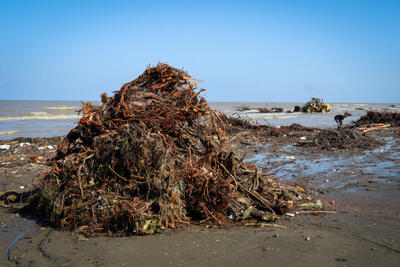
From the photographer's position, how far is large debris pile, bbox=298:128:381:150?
11289 millimetres

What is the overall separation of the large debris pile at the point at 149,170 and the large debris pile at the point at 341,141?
697cm

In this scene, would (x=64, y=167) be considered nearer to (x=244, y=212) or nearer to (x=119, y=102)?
(x=119, y=102)

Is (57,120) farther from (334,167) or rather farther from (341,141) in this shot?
(334,167)

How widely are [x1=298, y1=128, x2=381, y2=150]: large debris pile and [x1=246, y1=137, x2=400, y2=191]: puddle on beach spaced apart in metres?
0.50

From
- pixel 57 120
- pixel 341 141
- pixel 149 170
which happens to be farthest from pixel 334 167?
pixel 57 120

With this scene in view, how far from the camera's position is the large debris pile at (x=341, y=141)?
1129 centimetres

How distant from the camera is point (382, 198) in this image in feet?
19.4

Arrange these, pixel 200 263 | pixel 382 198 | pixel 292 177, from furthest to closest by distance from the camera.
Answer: pixel 292 177 < pixel 382 198 < pixel 200 263

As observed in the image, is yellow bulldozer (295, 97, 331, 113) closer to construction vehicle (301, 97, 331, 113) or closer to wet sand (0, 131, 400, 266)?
construction vehicle (301, 97, 331, 113)

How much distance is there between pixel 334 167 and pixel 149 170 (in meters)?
6.13

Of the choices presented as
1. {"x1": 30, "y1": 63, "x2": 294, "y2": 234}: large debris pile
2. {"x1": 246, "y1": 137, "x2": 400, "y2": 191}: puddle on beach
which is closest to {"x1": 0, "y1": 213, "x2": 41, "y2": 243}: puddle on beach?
{"x1": 30, "y1": 63, "x2": 294, "y2": 234}: large debris pile

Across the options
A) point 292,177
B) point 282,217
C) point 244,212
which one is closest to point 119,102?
point 244,212

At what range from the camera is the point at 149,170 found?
4.36m

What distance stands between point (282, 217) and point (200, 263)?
1.88 meters
